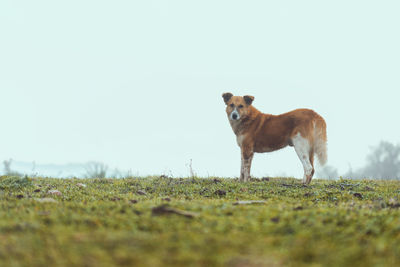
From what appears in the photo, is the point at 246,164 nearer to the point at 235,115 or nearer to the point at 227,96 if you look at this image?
the point at 235,115

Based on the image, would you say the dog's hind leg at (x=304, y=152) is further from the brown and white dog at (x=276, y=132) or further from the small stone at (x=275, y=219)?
the small stone at (x=275, y=219)

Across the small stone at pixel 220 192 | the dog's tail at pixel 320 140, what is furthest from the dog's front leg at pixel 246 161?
the small stone at pixel 220 192

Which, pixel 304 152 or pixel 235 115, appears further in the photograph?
pixel 235 115

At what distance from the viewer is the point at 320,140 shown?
12250mm

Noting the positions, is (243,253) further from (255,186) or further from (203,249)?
(255,186)

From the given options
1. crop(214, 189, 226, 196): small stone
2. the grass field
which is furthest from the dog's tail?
the grass field

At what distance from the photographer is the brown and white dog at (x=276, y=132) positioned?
39.3 ft

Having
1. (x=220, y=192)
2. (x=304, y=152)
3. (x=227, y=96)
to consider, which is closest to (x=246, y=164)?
(x=304, y=152)

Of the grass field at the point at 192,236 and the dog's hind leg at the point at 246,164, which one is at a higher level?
the dog's hind leg at the point at 246,164

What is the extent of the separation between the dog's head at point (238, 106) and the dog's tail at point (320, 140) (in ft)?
7.06

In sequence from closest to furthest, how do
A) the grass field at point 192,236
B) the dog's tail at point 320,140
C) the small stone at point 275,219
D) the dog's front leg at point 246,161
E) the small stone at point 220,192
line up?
the grass field at point 192,236, the small stone at point 275,219, the small stone at point 220,192, the dog's tail at point 320,140, the dog's front leg at point 246,161

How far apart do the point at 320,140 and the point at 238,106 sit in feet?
9.01

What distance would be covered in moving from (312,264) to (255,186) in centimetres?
783

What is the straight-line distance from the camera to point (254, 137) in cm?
1241
